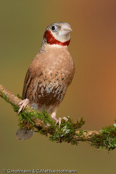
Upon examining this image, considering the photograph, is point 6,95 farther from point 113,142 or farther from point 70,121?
point 113,142

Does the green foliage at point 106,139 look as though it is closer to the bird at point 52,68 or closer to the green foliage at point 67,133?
the green foliage at point 67,133

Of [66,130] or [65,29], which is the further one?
[65,29]

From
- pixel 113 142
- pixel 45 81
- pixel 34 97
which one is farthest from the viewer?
pixel 34 97

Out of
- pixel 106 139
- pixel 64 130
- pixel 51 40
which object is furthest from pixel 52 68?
pixel 106 139

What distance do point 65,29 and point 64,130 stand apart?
0.54 meters

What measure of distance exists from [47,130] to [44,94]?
31 centimetres

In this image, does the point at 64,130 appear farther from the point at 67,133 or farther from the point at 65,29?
the point at 65,29

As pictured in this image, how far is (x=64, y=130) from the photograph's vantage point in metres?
1.37

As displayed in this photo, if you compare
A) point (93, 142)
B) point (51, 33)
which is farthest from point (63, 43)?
point (93, 142)

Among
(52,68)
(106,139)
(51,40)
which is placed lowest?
(106,139)

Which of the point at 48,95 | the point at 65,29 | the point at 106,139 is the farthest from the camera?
the point at 48,95

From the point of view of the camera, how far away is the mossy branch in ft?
4.35

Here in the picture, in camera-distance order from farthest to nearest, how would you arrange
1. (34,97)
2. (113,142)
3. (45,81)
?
(34,97) → (45,81) → (113,142)

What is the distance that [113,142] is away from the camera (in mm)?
1324
